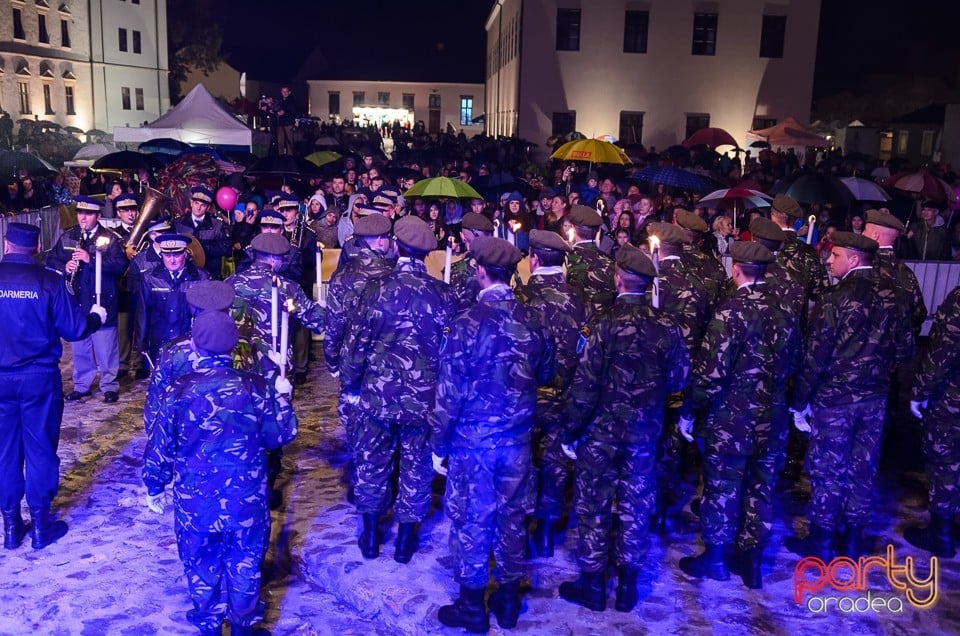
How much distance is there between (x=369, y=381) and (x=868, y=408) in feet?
12.0

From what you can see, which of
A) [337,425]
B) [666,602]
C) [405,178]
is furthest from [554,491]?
[405,178]

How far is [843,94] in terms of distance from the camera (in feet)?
203

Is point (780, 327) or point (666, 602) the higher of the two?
point (780, 327)

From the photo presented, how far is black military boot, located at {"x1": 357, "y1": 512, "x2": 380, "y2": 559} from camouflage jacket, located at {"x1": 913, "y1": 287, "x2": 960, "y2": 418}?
4.31 metres

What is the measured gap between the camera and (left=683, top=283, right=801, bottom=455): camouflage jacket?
19.1 ft

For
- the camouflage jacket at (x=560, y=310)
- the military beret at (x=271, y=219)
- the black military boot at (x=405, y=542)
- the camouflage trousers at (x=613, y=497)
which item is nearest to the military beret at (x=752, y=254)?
the camouflage jacket at (x=560, y=310)

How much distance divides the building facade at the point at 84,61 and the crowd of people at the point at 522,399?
45175 mm

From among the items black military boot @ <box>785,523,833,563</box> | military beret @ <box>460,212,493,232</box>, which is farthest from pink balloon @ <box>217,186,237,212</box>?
black military boot @ <box>785,523,833,563</box>

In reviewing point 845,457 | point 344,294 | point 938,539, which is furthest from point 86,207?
point 938,539

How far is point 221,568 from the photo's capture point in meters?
5.06

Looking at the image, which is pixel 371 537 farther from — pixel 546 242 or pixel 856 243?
pixel 856 243

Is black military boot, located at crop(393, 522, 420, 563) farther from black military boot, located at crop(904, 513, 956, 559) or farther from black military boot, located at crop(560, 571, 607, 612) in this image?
black military boot, located at crop(904, 513, 956, 559)

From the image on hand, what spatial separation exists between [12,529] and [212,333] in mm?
3085

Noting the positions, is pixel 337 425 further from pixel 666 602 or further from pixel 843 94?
pixel 843 94
